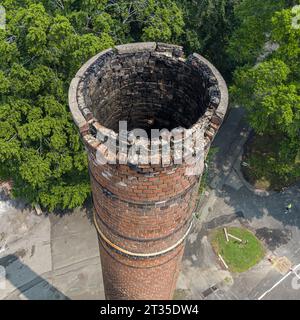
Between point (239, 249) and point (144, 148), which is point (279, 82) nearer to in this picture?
point (239, 249)

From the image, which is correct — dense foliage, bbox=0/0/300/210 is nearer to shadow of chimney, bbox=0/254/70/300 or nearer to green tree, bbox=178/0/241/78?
green tree, bbox=178/0/241/78

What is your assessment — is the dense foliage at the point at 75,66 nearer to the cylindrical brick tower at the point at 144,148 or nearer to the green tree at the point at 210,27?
the green tree at the point at 210,27

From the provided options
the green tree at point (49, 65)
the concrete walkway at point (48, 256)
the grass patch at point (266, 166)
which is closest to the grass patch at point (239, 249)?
the grass patch at point (266, 166)

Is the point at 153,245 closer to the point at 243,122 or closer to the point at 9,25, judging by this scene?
the point at 9,25

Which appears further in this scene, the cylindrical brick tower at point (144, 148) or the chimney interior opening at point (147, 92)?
the chimney interior opening at point (147, 92)

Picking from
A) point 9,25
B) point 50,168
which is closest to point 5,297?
point 50,168

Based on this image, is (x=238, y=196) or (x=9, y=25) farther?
(x=238, y=196)
